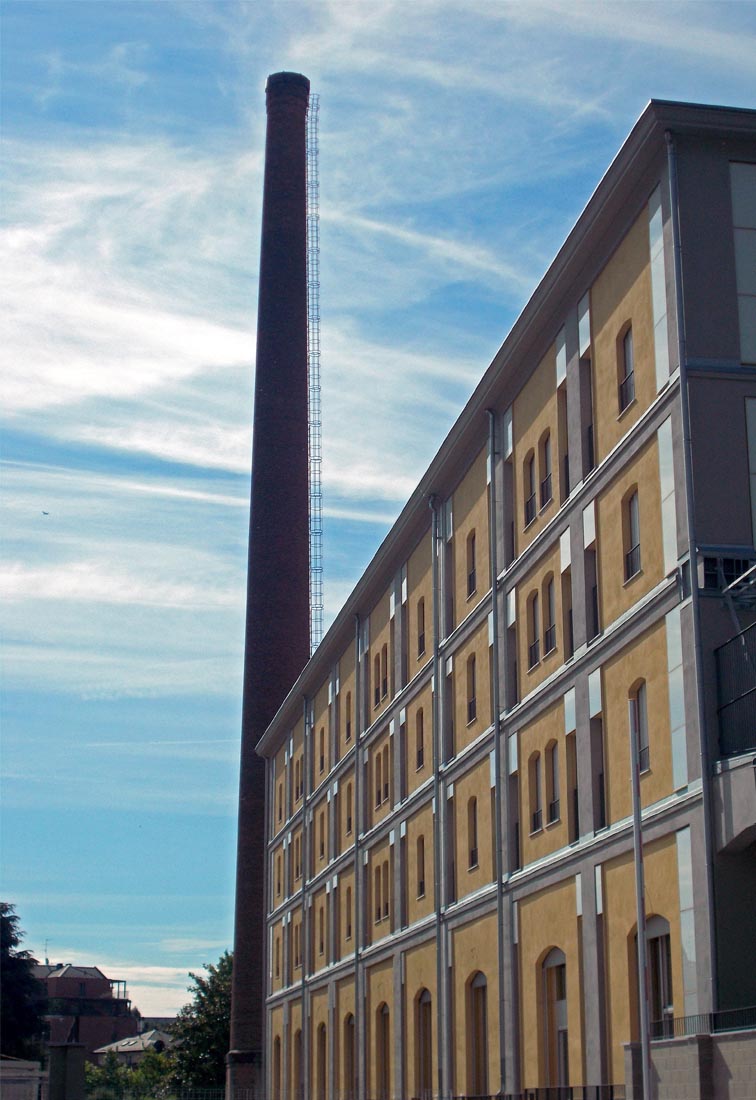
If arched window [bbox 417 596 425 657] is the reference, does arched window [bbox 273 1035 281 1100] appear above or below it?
below

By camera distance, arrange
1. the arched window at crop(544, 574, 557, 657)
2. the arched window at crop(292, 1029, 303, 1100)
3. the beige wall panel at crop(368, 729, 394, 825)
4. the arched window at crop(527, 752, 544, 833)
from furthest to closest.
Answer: the arched window at crop(292, 1029, 303, 1100)
the beige wall panel at crop(368, 729, 394, 825)
the arched window at crop(527, 752, 544, 833)
the arched window at crop(544, 574, 557, 657)

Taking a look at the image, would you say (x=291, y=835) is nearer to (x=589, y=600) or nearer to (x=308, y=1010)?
(x=308, y=1010)

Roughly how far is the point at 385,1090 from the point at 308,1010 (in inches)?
460

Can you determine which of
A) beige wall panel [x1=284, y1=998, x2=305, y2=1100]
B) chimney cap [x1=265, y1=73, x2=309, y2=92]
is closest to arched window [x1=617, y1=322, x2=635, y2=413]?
beige wall panel [x1=284, y1=998, x2=305, y2=1100]

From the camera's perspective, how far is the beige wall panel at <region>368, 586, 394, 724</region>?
48000 millimetres

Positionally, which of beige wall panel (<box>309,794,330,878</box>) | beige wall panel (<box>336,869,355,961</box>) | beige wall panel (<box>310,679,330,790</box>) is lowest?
beige wall panel (<box>336,869,355,961</box>)

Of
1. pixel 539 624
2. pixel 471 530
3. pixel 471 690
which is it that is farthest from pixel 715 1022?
pixel 471 530

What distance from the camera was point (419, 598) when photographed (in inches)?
1767

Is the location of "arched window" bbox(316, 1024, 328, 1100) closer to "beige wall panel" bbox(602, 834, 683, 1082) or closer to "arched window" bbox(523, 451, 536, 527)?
"arched window" bbox(523, 451, 536, 527)

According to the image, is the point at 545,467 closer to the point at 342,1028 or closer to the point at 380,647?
the point at 380,647

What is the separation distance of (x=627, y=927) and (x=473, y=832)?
35.7 feet

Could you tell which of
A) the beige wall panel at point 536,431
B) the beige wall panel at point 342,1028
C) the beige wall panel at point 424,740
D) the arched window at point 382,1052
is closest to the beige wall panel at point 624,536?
the beige wall panel at point 536,431

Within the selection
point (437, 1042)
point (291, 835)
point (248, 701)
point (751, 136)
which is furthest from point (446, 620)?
point (248, 701)

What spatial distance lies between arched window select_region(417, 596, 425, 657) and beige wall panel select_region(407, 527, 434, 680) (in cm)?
4
